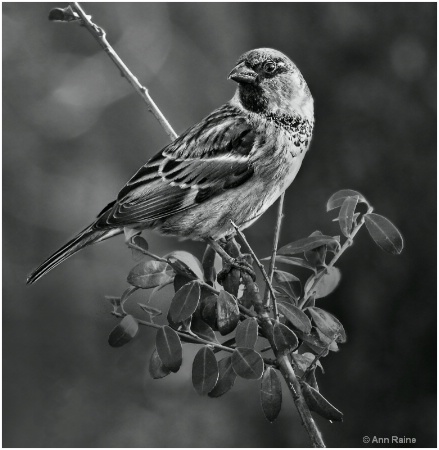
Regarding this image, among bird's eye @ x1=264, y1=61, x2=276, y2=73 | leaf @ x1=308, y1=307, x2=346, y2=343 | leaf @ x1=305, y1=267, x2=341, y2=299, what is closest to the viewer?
leaf @ x1=308, y1=307, x2=346, y2=343

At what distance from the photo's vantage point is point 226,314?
1.99 m

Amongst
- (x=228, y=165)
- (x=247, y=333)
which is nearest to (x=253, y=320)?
(x=247, y=333)

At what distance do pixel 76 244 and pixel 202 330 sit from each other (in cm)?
104

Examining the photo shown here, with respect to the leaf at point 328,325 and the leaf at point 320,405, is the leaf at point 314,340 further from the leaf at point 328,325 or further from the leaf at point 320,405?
the leaf at point 320,405

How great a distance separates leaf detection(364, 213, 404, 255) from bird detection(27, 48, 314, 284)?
1.14m

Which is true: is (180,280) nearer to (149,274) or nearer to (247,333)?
(149,274)

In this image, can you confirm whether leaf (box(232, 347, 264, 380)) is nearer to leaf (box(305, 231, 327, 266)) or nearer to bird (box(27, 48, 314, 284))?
leaf (box(305, 231, 327, 266))

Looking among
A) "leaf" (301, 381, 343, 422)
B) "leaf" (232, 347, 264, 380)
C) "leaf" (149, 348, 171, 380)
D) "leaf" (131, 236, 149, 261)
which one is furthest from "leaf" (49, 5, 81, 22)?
Result: "leaf" (301, 381, 343, 422)

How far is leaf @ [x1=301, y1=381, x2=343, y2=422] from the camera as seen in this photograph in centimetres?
184

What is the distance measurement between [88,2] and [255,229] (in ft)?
10.5

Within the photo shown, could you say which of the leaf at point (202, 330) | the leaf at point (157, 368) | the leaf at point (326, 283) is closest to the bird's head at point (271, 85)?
the leaf at point (326, 283)

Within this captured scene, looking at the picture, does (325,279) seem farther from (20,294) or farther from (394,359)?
(20,294)

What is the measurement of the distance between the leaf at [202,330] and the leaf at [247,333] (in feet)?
0.58

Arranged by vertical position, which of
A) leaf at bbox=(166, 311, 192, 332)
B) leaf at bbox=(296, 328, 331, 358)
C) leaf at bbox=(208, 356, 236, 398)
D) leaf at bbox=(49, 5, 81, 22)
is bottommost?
leaf at bbox=(296, 328, 331, 358)
